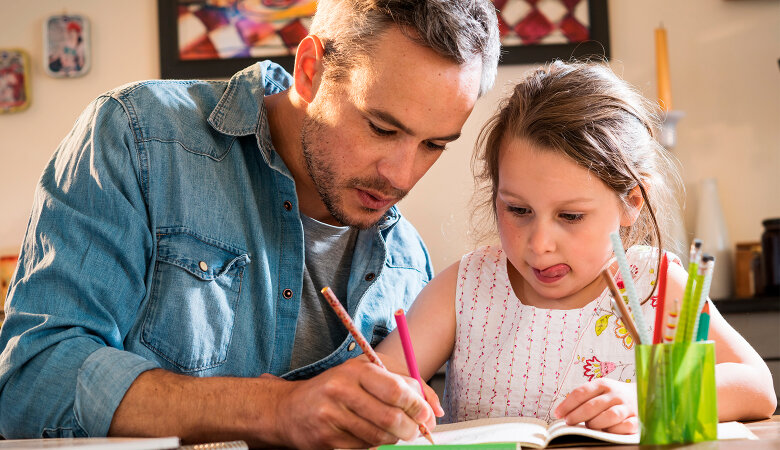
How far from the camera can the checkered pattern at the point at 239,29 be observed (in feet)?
→ 9.91

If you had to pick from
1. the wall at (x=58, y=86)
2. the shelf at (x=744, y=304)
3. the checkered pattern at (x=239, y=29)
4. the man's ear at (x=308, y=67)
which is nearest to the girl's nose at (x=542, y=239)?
the man's ear at (x=308, y=67)

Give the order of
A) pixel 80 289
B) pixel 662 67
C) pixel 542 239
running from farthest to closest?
pixel 662 67
pixel 542 239
pixel 80 289

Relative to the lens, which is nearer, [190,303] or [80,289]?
[80,289]

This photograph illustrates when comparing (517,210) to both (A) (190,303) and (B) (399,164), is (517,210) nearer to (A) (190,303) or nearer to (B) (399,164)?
(B) (399,164)

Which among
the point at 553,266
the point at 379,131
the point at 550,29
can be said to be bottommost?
the point at 553,266

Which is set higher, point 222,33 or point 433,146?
point 222,33

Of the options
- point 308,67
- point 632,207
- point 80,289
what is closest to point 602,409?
point 632,207

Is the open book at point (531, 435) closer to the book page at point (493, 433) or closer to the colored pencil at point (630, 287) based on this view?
the book page at point (493, 433)

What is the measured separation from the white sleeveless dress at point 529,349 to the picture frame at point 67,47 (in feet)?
7.34

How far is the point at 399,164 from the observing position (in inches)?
49.9

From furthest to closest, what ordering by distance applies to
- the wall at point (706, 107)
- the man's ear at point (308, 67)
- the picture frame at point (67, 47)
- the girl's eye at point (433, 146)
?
the picture frame at point (67, 47)
the wall at point (706, 107)
the man's ear at point (308, 67)
the girl's eye at point (433, 146)

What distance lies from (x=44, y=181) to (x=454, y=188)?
192 cm

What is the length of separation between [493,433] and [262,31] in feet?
7.89

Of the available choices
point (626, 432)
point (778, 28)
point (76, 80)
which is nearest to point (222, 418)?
point (626, 432)
